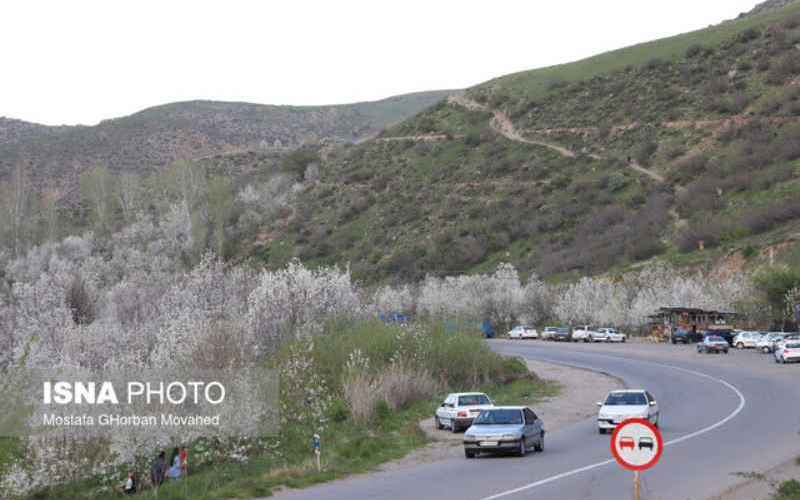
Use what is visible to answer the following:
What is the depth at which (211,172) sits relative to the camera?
121188 mm

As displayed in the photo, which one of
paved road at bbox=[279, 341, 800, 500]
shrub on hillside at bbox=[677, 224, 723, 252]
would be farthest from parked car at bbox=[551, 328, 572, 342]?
paved road at bbox=[279, 341, 800, 500]

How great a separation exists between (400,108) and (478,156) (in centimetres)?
8698

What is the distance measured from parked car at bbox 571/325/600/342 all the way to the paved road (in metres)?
31.3

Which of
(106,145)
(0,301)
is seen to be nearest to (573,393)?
(0,301)

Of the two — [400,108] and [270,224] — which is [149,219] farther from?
[400,108]

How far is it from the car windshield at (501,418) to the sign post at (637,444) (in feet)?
38.6

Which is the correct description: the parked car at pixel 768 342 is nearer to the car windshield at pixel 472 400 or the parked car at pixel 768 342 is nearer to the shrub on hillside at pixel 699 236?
the shrub on hillside at pixel 699 236

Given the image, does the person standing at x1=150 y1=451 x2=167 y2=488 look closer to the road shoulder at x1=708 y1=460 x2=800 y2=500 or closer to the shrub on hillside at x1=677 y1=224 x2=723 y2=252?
the road shoulder at x1=708 y1=460 x2=800 y2=500

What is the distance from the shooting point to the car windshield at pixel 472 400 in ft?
96.5

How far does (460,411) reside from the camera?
2891 centimetres

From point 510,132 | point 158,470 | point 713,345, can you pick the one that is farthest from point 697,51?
point 158,470

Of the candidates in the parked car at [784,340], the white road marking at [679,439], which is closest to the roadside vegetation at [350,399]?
the white road marking at [679,439]

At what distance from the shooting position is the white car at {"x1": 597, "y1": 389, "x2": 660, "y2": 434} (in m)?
26.9

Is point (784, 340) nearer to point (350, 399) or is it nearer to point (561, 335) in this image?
point (561, 335)
